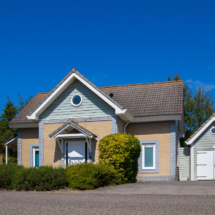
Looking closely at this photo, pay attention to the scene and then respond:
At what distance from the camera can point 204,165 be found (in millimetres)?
20719

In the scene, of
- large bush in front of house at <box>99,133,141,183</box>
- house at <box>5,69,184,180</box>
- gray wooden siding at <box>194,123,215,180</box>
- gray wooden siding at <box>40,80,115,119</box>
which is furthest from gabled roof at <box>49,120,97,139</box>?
gray wooden siding at <box>194,123,215,180</box>

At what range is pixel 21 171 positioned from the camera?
13.5 m

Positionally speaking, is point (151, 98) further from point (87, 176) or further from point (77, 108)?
point (87, 176)

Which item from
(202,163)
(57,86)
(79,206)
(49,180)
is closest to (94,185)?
(49,180)

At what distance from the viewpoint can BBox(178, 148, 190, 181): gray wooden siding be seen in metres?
21.1

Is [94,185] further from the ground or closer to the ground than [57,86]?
closer to the ground

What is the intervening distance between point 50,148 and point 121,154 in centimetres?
570

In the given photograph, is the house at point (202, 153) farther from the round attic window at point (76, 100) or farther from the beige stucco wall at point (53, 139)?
the round attic window at point (76, 100)

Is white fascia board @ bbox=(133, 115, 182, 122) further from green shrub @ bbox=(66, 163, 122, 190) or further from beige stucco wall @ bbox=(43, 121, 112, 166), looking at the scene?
green shrub @ bbox=(66, 163, 122, 190)

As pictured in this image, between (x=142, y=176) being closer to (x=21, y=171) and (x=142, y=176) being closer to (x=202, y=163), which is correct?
(x=202, y=163)

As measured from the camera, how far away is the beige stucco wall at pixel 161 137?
759 inches

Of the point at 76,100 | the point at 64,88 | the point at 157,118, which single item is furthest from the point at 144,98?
the point at 64,88

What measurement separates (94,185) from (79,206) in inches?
183

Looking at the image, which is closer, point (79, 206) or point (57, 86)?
point (79, 206)
